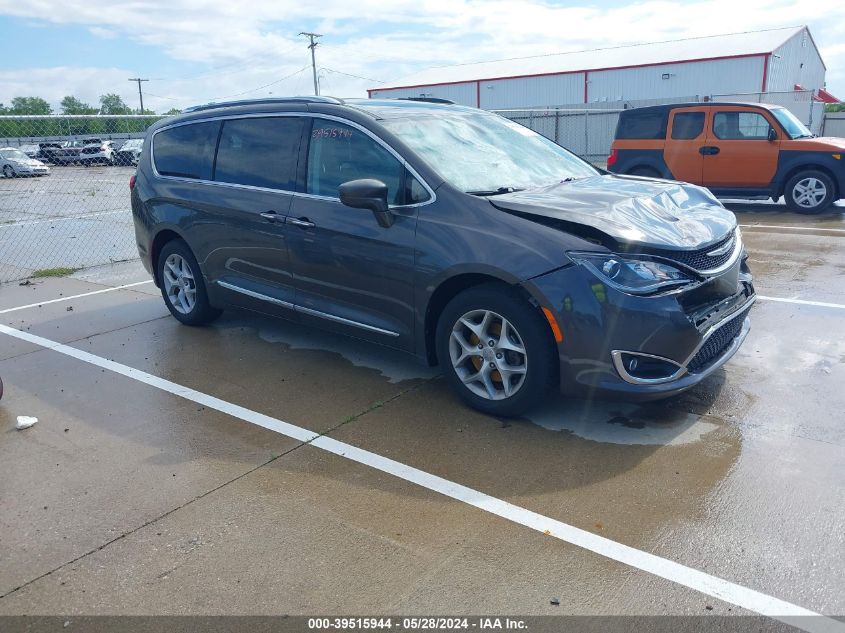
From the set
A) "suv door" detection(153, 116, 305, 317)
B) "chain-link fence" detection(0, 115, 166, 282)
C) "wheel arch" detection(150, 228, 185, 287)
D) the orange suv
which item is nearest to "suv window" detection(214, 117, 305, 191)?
"suv door" detection(153, 116, 305, 317)

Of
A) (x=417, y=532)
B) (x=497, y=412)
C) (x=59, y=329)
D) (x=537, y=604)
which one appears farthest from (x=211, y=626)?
(x=59, y=329)

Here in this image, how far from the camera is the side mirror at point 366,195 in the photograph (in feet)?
14.2

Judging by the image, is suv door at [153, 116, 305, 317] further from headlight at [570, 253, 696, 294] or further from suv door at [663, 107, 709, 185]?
suv door at [663, 107, 709, 185]

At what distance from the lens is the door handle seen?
16.3ft

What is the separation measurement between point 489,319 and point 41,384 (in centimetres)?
339

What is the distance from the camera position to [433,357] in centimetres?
462

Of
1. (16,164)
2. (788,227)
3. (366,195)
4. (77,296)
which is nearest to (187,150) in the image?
(366,195)

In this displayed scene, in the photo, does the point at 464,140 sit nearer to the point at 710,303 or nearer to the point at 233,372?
the point at 710,303

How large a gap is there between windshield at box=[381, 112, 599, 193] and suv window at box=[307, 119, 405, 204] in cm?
18

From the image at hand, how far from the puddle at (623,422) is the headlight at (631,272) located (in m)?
0.86

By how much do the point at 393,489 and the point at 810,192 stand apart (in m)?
10.8

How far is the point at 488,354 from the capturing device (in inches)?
166

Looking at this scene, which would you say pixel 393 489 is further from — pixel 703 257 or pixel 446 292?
pixel 703 257

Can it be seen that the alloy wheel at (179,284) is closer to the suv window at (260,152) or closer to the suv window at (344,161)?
the suv window at (260,152)
